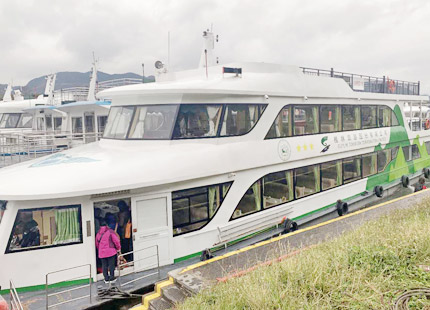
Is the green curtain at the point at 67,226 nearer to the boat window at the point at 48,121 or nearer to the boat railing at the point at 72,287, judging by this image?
the boat railing at the point at 72,287

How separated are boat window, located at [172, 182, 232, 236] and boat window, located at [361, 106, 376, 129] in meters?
7.20

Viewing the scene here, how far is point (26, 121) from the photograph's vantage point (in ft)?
71.9

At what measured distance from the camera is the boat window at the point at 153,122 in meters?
7.62

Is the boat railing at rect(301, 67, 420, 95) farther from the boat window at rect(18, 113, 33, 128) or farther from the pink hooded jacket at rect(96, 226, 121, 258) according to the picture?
the boat window at rect(18, 113, 33, 128)

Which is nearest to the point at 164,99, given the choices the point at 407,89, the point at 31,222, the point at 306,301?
the point at 31,222

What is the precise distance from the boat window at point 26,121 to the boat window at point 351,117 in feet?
61.5

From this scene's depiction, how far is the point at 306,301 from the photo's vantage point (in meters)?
3.69

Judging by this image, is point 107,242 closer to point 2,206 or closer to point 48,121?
point 2,206

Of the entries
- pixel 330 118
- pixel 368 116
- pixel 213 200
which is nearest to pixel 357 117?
pixel 368 116

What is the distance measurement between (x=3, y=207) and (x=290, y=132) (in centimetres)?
680

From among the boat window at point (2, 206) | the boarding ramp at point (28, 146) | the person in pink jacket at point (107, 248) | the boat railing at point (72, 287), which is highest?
the boarding ramp at point (28, 146)

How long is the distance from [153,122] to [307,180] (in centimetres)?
476

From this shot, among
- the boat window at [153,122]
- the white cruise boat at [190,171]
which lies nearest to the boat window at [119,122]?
the white cruise boat at [190,171]

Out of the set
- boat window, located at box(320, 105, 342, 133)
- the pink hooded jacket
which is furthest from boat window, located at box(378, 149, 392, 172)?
the pink hooded jacket
